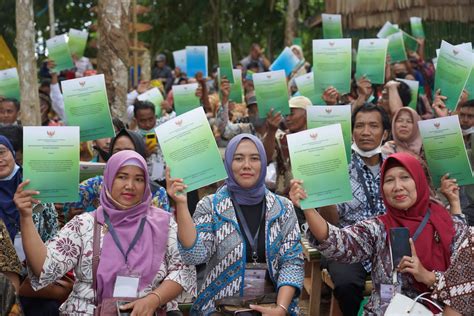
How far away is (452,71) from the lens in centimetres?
731

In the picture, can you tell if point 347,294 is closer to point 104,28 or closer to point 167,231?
point 167,231

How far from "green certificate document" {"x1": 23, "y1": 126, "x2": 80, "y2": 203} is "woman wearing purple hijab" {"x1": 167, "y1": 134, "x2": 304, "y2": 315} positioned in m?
0.77

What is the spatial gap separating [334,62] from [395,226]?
3.22 meters

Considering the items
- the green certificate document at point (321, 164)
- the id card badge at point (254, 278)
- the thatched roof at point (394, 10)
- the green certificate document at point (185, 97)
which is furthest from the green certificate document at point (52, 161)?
the thatched roof at point (394, 10)

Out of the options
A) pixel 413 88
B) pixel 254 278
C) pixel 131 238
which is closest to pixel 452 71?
pixel 413 88

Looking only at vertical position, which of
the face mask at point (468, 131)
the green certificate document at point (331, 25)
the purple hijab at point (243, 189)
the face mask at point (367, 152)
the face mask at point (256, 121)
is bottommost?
the face mask at point (256, 121)

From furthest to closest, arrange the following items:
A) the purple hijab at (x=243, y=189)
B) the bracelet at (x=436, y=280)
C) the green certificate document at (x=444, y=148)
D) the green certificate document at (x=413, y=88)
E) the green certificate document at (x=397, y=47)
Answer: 1. the green certificate document at (x=397, y=47)
2. the green certificate document at (x=413, y=88)
3. the green certificate document at (x=444, y=148)
4. the purple hijab at (x=243, y=189)
5. the bracelet at (x=436, y=280)

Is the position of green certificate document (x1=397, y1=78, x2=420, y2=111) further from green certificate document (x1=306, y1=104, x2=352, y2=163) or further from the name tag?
the name tag

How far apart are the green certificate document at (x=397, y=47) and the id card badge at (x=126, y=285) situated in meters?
6.37

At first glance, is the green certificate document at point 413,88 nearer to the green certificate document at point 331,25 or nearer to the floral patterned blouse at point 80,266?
the green certificate document at point 331,25

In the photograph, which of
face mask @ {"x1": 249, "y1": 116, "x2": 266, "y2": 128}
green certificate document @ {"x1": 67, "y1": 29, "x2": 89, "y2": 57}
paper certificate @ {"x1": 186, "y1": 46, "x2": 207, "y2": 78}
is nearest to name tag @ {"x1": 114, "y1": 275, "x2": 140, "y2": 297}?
face mask @ {"x1": 249, "y1": 116, "x2": 266, "y2": 128}

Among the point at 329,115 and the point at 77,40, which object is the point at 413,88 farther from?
the point at 77,40

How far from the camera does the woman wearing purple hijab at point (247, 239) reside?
5.11 metres

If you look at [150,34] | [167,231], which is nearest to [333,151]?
[167,231]
